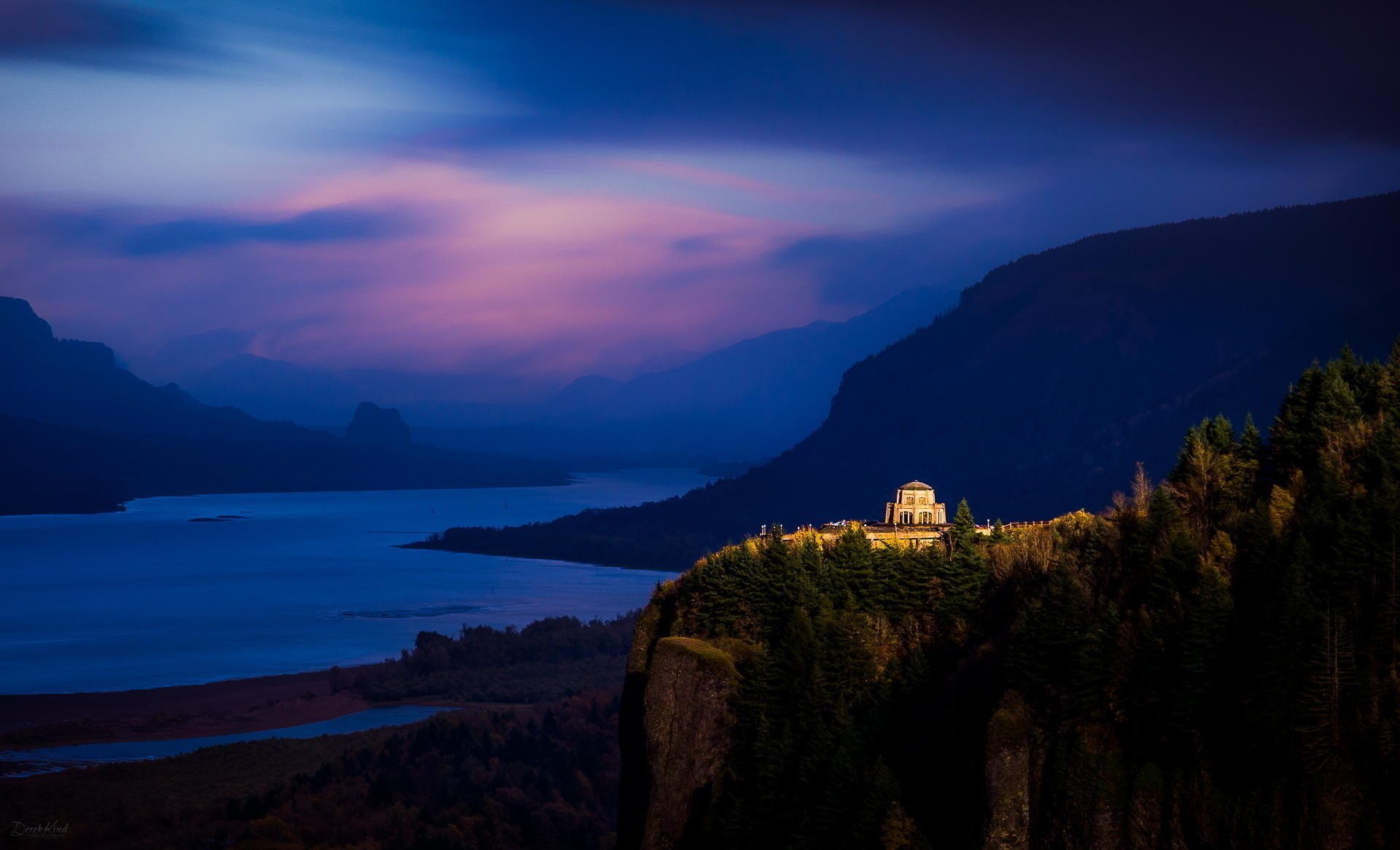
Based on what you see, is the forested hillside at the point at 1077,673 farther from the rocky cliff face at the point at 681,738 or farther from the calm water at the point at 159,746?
the calm water at the point at 159,746

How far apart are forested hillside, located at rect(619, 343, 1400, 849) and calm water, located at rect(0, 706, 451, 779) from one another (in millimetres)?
57710

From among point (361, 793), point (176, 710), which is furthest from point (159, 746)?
point (361, 793)

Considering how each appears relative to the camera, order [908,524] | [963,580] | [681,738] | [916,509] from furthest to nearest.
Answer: [916,509], [908,524], [963,580], [681,738]

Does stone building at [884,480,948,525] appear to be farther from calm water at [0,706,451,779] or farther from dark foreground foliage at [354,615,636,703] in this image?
dark foreground foliage at [354,615,636,703]

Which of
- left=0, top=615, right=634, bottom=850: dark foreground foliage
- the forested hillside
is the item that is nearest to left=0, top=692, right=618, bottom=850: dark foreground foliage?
left=0, top=615, right=634, bottom=850: dark foreground foliage

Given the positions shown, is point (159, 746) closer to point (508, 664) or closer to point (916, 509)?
point (508, 664)

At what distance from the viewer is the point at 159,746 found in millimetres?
109688

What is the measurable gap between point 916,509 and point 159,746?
220 ft

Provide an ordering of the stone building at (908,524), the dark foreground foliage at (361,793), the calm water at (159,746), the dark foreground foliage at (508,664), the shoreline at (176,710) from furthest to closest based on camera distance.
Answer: the dark foreground foliage at (508,664) < the shoreline at (176,710) < the calm water at (159,746) < the dark foreground foliage at (361,793) < the stone building at (908,524)

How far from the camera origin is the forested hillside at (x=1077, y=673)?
134ft

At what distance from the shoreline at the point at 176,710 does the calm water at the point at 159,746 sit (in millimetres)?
1558

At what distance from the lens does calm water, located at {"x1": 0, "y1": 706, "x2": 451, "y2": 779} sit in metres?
102

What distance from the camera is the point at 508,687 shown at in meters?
A: 135

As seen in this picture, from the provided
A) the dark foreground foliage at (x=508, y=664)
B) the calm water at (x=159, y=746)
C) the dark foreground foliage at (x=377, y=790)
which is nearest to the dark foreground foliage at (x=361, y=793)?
the dark foreground foliage at (x=377, y=790)
